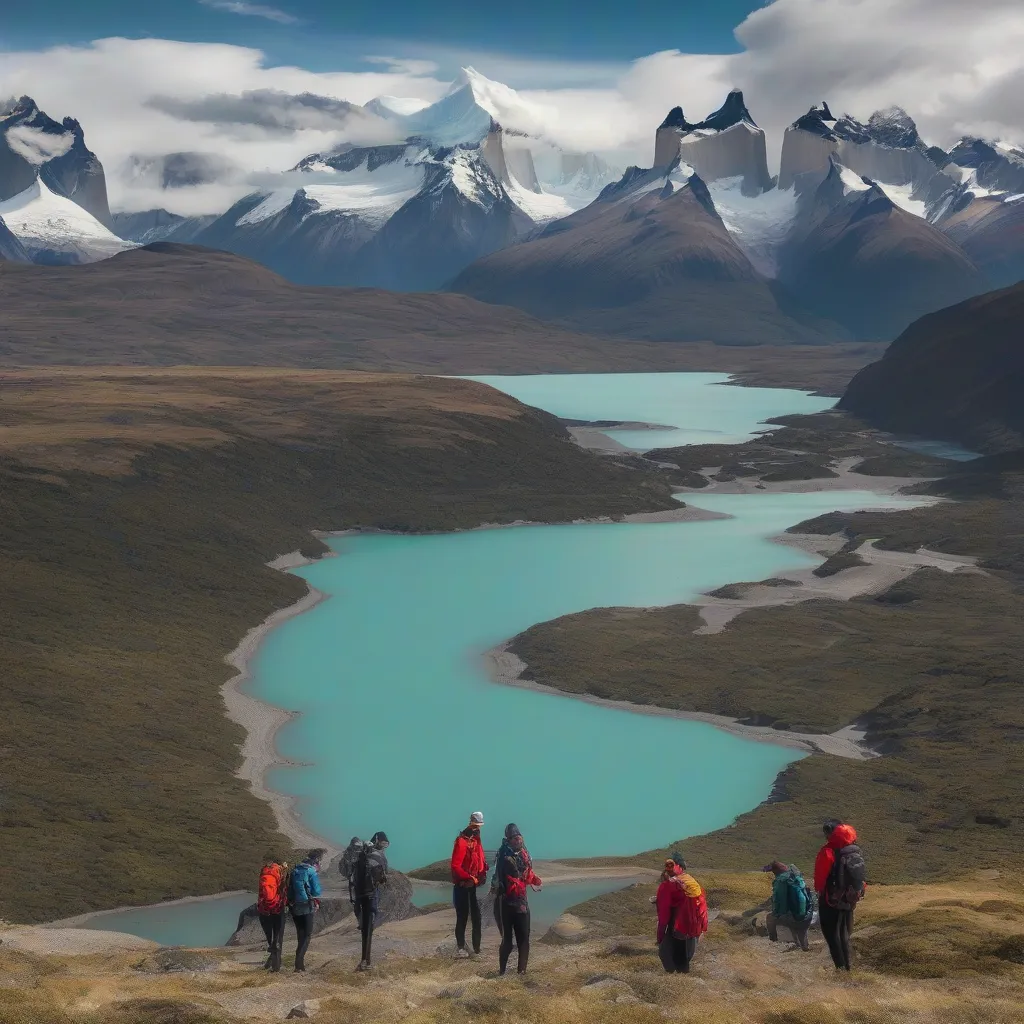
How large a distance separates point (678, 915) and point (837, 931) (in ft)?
12.5

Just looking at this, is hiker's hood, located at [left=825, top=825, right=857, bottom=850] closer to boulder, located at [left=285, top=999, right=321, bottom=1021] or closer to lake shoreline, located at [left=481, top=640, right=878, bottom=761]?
boulder, located at [left=285, top=999, right=321, bottom=1021]

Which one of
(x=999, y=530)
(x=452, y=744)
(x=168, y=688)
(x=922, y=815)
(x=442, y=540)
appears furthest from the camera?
(x=442, y=540)

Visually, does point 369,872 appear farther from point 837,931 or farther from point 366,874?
point 837,931

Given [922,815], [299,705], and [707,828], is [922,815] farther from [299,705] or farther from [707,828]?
[299,705]

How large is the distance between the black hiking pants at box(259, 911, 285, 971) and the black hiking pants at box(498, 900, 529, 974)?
5723 mm

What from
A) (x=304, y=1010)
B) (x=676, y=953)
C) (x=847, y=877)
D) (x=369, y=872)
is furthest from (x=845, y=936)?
(x=304, y=1010)

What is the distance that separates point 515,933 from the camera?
3328cm

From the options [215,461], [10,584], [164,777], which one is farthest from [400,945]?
[215,461]

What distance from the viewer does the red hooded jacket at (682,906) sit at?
30395 millimetres

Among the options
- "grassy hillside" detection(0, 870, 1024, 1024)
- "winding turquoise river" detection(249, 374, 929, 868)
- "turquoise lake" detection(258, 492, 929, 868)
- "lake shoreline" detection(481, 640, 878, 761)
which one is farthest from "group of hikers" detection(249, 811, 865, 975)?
"lake shoreline" detection(481, 640, 878, 761)

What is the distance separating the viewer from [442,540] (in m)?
182

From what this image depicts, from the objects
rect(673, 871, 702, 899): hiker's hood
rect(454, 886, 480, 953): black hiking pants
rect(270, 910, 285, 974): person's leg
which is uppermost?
rect(673, 871, 702, 899): hiker's hood

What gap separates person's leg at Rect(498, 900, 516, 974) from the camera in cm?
3294

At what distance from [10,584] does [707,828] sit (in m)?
65.4
